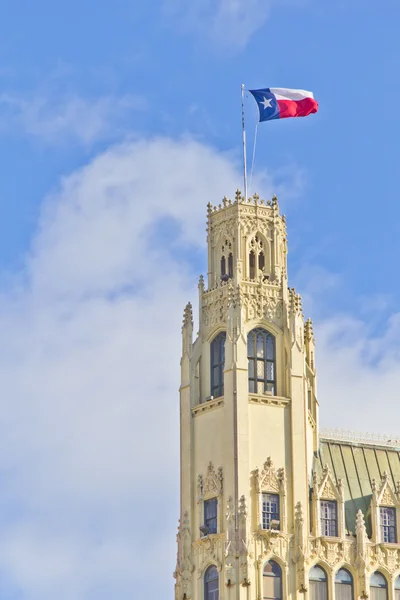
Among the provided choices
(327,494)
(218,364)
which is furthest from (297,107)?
(327,494)

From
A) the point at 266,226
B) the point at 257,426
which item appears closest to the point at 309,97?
the point at 266,226

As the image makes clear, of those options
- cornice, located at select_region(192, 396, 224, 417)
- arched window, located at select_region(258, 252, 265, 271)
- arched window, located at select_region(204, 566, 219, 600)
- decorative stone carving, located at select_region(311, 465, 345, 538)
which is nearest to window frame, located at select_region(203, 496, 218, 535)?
arched window, located at select_region(204, 566, 219, 600)

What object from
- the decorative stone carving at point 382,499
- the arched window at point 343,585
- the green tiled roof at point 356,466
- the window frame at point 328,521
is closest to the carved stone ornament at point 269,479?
the window frame at point 328,521

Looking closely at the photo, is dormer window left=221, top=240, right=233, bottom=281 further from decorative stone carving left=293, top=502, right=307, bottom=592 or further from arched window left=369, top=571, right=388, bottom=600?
arched window left=369, top=571, right=388, bottom=600

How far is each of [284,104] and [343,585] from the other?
102 ft

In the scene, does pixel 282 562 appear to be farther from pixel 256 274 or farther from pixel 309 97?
pixel 309 97

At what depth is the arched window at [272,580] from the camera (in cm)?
12794

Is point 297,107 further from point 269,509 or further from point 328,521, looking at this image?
point 328,521

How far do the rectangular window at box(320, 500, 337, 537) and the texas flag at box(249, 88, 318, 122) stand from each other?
2497 centimetres

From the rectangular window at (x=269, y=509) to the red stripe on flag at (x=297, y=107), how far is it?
24.9 metres

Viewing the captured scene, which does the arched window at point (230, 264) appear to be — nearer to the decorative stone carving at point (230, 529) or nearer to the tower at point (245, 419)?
the tower at point (245, 419)

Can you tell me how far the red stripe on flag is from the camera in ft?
450

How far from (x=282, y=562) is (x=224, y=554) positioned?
11.8 ft

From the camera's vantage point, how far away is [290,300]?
135875 mm
